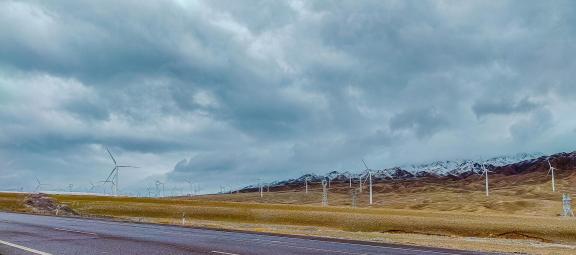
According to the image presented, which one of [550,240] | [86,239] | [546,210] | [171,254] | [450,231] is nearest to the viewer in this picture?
[171,254]

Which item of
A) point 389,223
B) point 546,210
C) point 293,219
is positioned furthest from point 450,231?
point 546,210

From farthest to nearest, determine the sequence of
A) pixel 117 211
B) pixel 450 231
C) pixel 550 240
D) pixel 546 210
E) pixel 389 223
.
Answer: pixel 546 210 → pixel 117 211 → pixel 389 223 → pixel 450 231 → pixel 550 240

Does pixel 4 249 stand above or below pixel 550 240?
above

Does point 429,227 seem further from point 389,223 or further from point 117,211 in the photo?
point 117,211

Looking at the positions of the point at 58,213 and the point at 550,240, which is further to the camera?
the point at 58,213

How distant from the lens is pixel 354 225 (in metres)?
79.0

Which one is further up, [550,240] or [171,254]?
[171,254]

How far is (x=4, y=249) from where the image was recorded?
26.8 metres

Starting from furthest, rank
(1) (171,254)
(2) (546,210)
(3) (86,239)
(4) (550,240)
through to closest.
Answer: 1. (2) (546,210)
2. (4) (550,240)
3. (3) (86,239)
4. (1) (171,254)

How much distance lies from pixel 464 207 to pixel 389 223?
108 meters

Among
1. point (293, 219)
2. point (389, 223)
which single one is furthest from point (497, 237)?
point (293, 219)

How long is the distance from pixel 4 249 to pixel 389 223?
59775 millimetres

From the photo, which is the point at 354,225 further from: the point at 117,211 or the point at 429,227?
the point at 117,211

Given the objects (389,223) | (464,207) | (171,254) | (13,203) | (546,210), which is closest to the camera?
(171,254)
